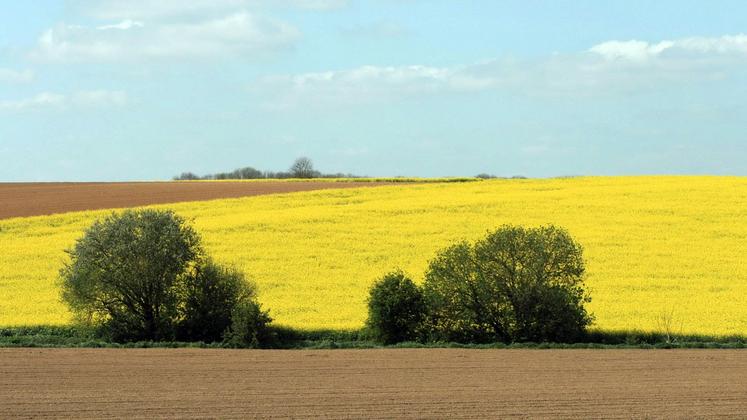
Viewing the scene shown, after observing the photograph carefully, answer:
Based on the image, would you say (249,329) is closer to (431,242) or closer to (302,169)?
(431,242)

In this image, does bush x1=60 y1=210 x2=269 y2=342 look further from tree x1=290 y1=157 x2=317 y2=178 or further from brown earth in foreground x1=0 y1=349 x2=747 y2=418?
tree x1=290 y1=157 x2=317 y2=178

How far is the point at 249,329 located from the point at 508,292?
665 centimetres

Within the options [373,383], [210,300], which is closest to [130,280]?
[210,300]

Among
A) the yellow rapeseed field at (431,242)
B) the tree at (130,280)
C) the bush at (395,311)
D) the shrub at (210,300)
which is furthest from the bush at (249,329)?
the bush at (395,311)

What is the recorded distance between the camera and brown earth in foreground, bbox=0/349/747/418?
1422 cm

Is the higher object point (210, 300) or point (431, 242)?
point (431, 242)

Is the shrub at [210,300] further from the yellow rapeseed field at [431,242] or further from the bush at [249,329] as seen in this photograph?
the yellow rapeseed field at [431,242]

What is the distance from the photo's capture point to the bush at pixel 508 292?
23781mm

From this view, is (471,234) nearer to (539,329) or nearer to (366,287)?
(366,287)

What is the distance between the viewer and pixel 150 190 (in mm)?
57000

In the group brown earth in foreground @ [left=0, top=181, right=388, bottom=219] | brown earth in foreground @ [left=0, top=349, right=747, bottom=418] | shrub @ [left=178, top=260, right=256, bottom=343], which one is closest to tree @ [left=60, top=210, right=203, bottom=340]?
shrub @ [left=178, top=260, right=256, bottom=343]

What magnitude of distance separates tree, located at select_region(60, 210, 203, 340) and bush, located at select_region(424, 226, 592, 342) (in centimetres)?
697

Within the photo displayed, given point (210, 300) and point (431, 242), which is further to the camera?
point (431, 242)

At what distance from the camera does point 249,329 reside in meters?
23.3
